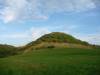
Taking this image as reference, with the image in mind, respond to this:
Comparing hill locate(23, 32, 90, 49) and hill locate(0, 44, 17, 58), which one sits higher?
hill locate(23, 32, 90, 49)

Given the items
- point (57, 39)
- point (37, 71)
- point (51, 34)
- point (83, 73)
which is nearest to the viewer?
point (83, 73)

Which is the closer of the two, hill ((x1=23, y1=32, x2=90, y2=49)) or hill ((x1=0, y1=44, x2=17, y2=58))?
hill ((x1=0, y1=44, x2=17, y2=58))

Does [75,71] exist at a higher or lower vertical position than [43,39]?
lower

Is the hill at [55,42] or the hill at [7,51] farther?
the hill at [55,42]

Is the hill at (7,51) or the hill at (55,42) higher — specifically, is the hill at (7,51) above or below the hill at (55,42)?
below

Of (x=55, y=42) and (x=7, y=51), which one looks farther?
(x=55, y=42)

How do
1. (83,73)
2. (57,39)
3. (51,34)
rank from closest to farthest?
1. (83,73)
2. (57,39)
3. (51,34)

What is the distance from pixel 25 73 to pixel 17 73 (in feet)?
3.85

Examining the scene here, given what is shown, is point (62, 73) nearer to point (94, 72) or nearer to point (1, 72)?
point (94, 72)

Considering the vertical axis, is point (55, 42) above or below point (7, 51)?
above

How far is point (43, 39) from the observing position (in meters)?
125

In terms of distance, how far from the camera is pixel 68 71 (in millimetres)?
33750

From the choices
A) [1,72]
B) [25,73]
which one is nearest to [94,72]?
[25,73]

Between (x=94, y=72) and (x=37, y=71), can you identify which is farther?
(x=37, y=71)
